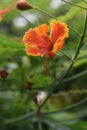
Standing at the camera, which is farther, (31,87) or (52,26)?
(31,87)

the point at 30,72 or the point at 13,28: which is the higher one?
the point at 30,72

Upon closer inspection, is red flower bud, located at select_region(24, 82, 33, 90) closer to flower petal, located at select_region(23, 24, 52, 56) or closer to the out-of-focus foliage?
the out-of-focus foliage

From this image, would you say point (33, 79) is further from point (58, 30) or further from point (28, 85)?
point (58, 30)

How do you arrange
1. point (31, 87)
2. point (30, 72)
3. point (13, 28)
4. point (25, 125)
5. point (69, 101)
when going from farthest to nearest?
point (13, 28)
point (69, 101)
point (25, 125)
point (30, 72)
point (31, 87)

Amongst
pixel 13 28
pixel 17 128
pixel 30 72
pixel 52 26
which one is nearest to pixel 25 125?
pixel 17 128

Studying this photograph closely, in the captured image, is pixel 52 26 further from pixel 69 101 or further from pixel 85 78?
pixel 69 101

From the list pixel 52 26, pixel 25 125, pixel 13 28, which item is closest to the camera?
pixel 52 26

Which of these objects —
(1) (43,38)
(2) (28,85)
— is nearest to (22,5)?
(1) (43,38)
